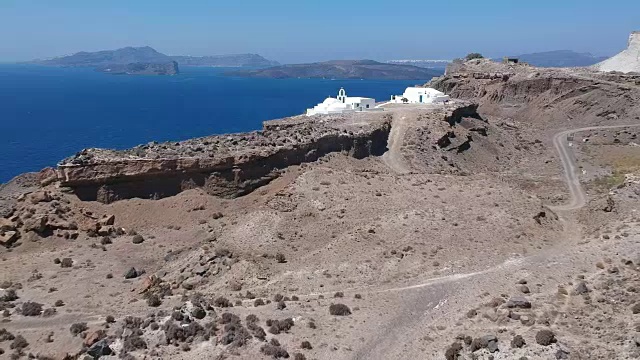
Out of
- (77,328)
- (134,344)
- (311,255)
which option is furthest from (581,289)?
(77,328)

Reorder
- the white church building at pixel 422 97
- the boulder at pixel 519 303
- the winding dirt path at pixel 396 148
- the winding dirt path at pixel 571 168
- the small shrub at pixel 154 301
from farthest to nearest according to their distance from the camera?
the white church building at pixel 422 97, the winding dirt path at pixel 396 148, the winding dirt path at pixel 571 168, the small shrub at pixel 154 301, the boulder at pixel 519 303

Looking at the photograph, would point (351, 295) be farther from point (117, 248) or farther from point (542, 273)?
point (117, 248)

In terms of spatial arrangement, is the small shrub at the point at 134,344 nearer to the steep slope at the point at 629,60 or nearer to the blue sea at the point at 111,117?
the blue sea at the point at 111,117

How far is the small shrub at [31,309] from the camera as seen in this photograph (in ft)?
70.1

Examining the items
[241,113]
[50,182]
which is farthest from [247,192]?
[241,113]

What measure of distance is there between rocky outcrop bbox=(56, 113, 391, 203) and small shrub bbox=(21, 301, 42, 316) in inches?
353

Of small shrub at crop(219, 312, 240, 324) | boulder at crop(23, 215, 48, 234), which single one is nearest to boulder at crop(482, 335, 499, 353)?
small shrub at crop(219, 312, 240, 324)

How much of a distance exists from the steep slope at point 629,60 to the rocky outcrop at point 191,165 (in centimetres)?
6597

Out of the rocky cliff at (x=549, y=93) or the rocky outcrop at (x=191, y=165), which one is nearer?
the rocky outcrop at (x=191, y=165)

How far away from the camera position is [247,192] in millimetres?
32562

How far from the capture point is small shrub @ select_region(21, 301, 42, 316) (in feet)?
70.1

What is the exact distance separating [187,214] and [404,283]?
1297 cm

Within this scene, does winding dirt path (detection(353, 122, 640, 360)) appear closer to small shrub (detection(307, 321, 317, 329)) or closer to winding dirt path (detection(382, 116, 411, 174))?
small shrub (detection(307, 321, 317, 329))

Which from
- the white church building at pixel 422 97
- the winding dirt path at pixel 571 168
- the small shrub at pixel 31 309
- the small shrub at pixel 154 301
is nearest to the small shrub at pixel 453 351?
the small shrub at pixel 154 301
